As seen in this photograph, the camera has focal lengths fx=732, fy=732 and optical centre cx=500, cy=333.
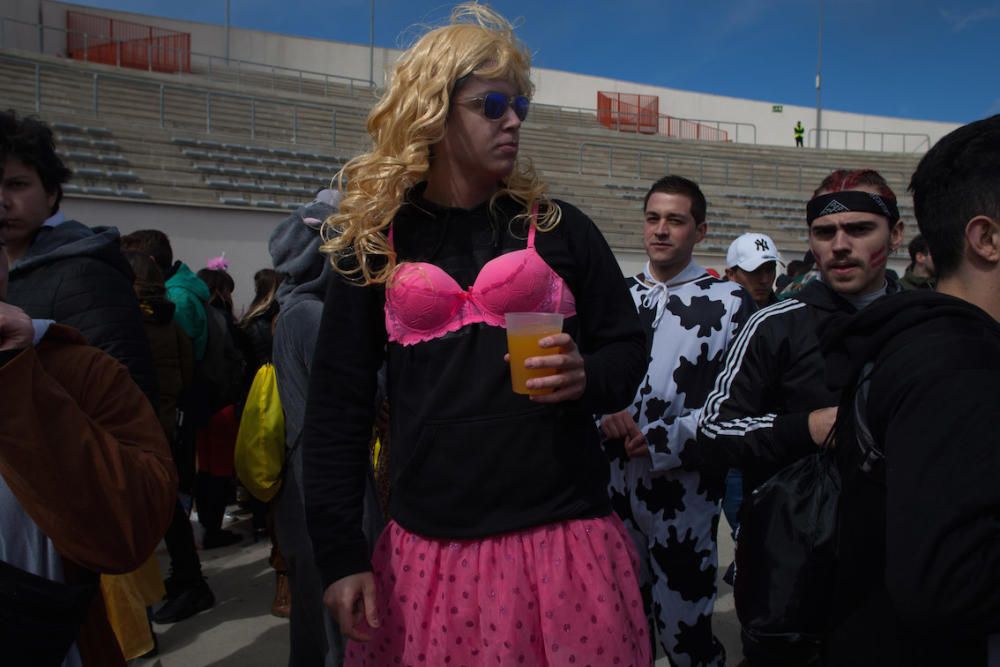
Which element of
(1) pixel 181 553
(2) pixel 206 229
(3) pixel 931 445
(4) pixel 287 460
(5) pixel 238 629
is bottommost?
(5) pixel 238 629

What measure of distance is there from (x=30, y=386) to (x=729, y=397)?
1956 millimetres

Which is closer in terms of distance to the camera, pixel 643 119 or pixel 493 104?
pixel 493 104

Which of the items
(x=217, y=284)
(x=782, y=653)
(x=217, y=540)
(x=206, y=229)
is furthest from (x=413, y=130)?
(x=206, y=229)

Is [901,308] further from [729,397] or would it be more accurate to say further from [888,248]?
[888,248]

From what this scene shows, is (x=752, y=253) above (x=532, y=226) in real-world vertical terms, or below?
above

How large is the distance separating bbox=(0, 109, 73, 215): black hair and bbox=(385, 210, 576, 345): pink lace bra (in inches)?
49.9

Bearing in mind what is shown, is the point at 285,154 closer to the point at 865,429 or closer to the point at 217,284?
the point at 217,284

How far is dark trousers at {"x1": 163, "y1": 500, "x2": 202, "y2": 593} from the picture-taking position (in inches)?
155

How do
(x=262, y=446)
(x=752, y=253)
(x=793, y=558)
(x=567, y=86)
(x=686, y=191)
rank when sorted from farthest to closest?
(x=567, y=86) → (x=752, y=253) → (x=686, y=191) → (x=262, y=446) → (x=793, y=558)

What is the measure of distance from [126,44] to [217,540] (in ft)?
84.5

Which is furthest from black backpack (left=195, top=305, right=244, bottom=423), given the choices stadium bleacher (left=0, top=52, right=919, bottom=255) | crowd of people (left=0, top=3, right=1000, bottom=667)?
stadium bleacher (left=0, top=52, right=919, bottom=255)

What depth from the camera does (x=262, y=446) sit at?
2.91 meters

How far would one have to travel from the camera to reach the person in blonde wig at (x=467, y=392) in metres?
1.44

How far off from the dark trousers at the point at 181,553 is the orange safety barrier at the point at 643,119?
28.3 meters
